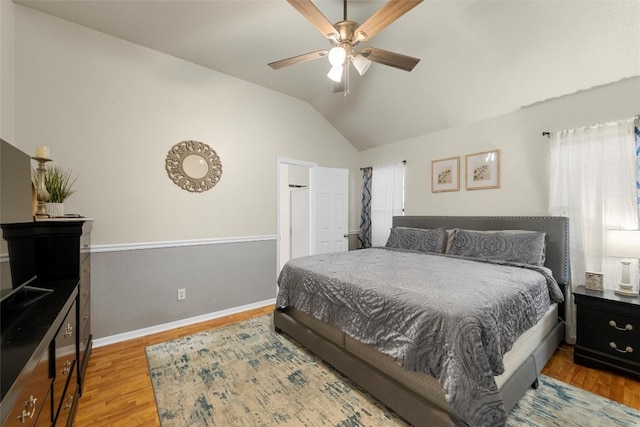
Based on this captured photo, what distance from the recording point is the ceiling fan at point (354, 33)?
163 centimetres

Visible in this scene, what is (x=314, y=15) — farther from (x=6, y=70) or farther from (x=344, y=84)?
(x=6, y=70)

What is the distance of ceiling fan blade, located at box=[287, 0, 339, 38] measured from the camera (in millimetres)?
1597

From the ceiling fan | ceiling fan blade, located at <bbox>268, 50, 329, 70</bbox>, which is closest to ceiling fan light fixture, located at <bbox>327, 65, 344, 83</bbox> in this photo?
the ceiling fan

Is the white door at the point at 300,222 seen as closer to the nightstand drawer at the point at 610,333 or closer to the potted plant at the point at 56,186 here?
the potted plant at the point at 56,186

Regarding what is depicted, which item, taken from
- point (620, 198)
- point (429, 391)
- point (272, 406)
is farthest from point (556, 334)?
point (272, 406)

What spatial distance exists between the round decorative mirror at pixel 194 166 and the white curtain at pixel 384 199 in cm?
261

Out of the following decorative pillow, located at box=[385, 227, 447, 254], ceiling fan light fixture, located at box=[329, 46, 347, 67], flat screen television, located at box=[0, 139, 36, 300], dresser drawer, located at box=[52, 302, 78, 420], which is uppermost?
ceiling fan light fixture, located at box=[329, 46, 347, 67]

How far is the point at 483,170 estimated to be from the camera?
10.9 feet

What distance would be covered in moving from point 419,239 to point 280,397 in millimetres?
2427

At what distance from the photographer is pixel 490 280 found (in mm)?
1944

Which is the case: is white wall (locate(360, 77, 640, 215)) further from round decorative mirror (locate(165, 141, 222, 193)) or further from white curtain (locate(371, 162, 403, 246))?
round decorative mirror (locate(165, 141, 222, 193))

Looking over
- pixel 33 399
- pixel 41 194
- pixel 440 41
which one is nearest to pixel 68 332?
pixel 33 399

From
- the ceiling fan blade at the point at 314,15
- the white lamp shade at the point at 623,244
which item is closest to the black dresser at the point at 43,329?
the ceiling fan blade at the point at 314,15

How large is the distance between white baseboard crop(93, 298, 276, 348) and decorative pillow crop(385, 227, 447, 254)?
1972 millimetres
